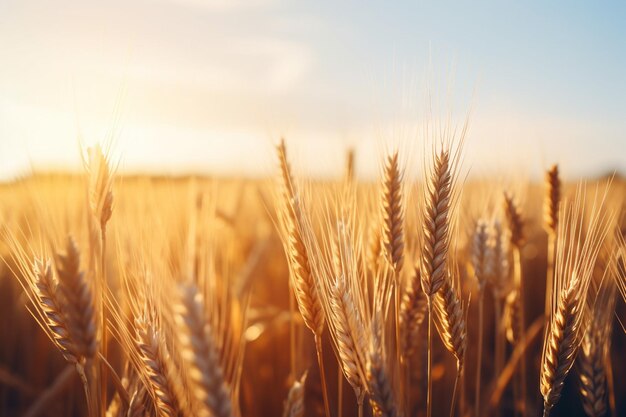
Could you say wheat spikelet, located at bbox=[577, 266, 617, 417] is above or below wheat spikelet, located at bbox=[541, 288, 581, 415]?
below

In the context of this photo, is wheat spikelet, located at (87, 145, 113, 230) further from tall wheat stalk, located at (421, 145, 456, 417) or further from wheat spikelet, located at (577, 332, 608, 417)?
wheat spikelet, located at (577, 332, 608, 417)

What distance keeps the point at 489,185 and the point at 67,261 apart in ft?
6.16

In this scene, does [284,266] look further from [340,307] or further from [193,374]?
[193,374]

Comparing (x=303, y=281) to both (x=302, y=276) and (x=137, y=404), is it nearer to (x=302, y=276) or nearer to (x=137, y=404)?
(x=302, y=276)

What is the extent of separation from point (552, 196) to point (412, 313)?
0.96m

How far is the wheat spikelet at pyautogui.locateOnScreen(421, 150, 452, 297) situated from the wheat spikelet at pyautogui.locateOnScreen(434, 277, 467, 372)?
9 cm

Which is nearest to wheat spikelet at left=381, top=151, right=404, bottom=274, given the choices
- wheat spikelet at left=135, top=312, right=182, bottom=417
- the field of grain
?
the field of grain

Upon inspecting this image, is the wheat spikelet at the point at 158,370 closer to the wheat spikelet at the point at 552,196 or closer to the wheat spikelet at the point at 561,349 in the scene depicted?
the wheat spikelet at the point at 561,349

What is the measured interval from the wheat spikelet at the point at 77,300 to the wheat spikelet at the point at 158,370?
15 centimetres

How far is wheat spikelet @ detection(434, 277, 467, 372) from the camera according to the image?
135 cm

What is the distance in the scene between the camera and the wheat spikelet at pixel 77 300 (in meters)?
0.98

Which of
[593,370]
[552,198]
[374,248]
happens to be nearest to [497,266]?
[552,198]

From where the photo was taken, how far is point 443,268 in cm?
129

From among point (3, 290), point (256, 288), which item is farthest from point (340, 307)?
point (3, 290)
